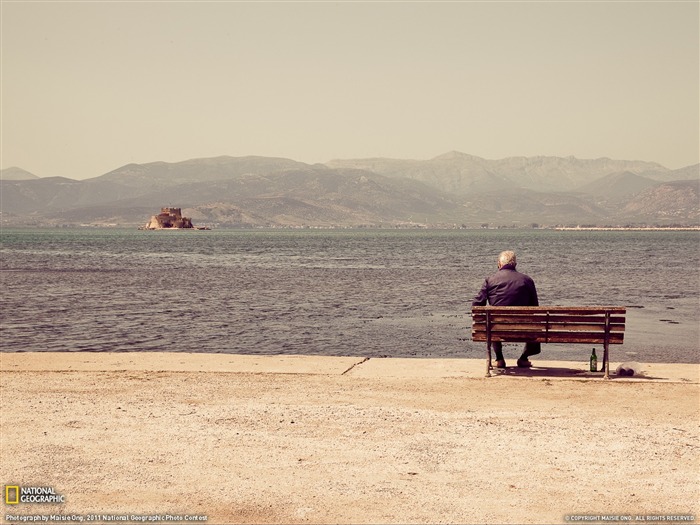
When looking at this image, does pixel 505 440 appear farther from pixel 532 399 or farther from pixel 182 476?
pixel 182 476

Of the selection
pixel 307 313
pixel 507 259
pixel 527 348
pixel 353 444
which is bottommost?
pixel 307 313

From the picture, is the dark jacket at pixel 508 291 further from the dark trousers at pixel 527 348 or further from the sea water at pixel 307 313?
the sea water at pixel 307 313

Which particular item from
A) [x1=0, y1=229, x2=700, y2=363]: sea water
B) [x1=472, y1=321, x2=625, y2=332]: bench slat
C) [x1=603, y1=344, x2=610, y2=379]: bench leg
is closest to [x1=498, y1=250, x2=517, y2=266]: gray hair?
[x1=472, y1=321, x2=625, y2=332]: bench slat

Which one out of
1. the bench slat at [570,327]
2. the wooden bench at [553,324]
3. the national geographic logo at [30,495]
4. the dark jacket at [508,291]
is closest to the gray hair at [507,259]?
the dark jacket at [508,291]

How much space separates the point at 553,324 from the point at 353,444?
502cm

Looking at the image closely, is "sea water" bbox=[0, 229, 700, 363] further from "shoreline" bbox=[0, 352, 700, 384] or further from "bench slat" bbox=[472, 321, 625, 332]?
"bench slat" bbox=[472, 321, 625, 332]

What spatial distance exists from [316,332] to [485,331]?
13238 millimetres

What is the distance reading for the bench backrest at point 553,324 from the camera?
1257 centimetres

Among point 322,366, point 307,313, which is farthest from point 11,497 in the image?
point 307,313

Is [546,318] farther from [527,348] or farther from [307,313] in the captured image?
[307,313]

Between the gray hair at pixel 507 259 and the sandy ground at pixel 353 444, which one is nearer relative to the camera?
the sandy ground at pixel 353 444

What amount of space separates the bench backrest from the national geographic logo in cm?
699

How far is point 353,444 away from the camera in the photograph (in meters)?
8.78

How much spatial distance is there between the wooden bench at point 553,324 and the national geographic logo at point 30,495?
7201 millimetres
